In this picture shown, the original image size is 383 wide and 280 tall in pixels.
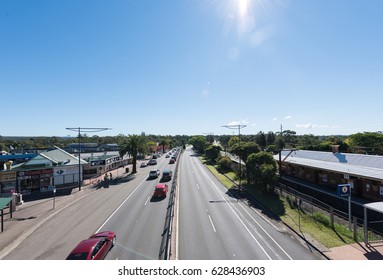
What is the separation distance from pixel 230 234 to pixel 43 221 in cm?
1831

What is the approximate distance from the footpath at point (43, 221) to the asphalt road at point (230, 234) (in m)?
2.40

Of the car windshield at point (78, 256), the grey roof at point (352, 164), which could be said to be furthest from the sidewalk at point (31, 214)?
the grey roof at point (352, 164)

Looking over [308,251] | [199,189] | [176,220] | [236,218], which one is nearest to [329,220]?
[308,251]

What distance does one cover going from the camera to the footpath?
13.9 metres

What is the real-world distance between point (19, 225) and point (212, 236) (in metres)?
18.5

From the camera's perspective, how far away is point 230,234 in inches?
656

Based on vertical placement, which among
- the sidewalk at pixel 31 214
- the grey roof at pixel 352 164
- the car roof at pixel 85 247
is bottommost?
the sidewalk at pixel 31 214

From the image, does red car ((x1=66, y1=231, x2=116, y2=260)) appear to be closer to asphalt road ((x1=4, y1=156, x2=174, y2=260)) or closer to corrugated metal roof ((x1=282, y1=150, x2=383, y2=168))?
asphalt road ((x1=4, y1=156, x2=174, y2=260))

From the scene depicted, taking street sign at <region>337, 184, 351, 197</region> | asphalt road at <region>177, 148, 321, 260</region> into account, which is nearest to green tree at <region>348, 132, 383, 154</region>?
street sign at <region>337, 184, 351, 197</region>

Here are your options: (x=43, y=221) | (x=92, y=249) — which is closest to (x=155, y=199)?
(x=43, y=221)

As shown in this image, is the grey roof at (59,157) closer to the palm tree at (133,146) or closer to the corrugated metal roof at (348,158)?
the palm tree at (133,146)

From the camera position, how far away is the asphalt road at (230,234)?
1380cm

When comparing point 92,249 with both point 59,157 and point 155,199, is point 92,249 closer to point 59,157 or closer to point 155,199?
point 155,199

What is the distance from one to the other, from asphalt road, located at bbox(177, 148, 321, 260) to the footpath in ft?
7.88
